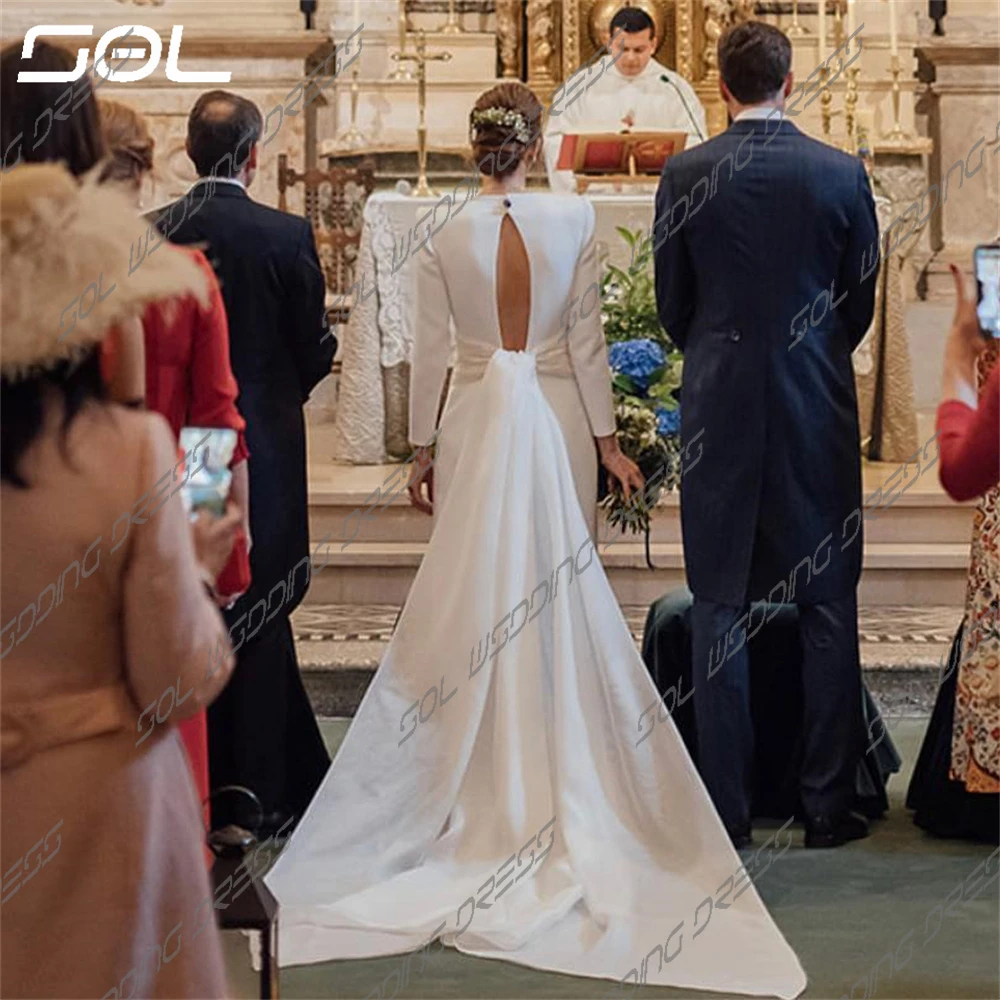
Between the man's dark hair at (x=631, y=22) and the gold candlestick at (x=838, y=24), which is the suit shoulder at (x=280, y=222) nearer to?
the man's dark hair at (x=631, y=22)

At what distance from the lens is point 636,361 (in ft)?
16.9

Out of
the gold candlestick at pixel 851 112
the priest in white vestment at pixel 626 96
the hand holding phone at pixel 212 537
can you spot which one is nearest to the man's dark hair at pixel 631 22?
the priest in white vestment at pixel 626 96

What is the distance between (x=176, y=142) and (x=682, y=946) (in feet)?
25.8

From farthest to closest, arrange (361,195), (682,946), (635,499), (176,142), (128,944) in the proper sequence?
(176,142) → (361,195) → (635,499) → (682,946) → (128,944)

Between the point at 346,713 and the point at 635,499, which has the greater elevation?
the point at 635,499

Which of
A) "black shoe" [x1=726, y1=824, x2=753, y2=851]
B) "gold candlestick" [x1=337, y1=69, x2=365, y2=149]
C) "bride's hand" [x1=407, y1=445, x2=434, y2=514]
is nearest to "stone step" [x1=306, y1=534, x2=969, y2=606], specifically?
"bride's hand" [x1=407, y1=445, x2=434, y2=514]

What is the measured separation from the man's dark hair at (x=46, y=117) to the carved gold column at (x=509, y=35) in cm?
868

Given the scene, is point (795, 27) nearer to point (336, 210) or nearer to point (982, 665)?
point (336, 210)

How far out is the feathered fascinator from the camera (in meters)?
2.00

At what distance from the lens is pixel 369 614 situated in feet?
22.9

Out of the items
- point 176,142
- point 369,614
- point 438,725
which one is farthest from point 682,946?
point 176,142

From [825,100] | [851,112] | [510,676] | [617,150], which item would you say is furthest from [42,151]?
[851,112]

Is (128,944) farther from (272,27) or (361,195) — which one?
(272,27)

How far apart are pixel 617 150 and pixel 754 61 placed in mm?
→ 3441
